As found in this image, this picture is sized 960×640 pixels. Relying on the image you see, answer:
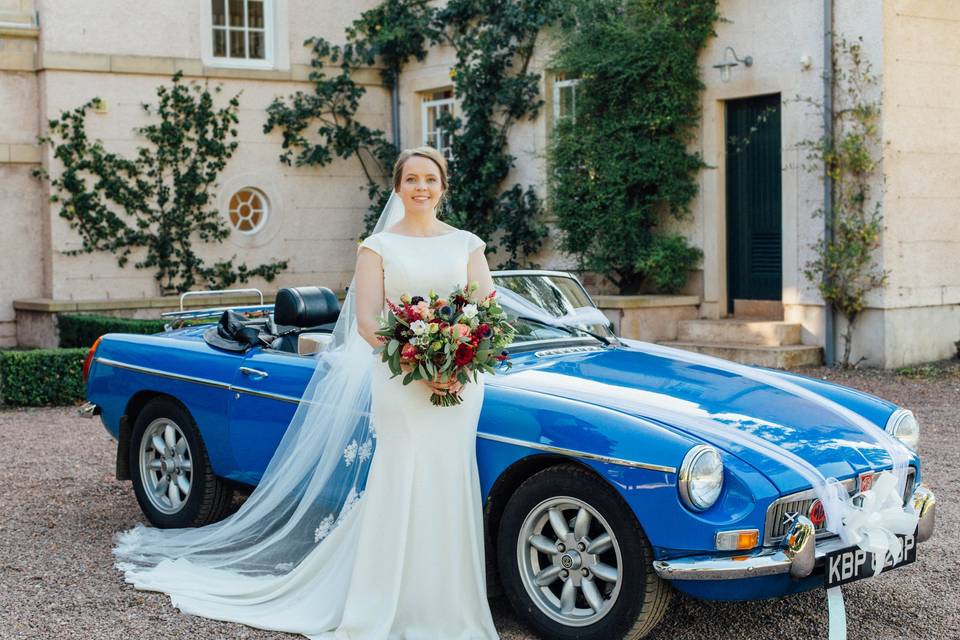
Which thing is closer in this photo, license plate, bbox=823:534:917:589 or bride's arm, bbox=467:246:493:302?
license plate, bbox=823:534:917:589

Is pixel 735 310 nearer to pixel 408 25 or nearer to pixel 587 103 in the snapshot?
pixel 587 103

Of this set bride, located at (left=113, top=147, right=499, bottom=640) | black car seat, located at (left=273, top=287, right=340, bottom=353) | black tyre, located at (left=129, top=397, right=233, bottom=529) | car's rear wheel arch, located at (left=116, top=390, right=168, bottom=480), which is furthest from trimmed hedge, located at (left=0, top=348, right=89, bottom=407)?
bride, located at (left=113, top=147, right=499, bottom=640)

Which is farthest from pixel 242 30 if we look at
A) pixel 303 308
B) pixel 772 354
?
pixel 303 308

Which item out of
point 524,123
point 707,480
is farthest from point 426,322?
point 524,123

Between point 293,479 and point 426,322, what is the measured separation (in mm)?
1306

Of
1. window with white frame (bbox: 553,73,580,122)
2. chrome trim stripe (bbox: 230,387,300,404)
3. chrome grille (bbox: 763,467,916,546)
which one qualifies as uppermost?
window with white frame (bbox: 553,73,580,122)

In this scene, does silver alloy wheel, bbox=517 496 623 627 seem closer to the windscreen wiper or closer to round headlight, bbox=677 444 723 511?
round headlight, bbox=677 444 723 511

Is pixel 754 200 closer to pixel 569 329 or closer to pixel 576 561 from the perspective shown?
pixel 569 329

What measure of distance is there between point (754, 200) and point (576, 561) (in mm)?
9659

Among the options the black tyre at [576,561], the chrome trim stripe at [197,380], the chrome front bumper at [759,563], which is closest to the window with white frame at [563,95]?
the chrome trim stripe at [197,380]

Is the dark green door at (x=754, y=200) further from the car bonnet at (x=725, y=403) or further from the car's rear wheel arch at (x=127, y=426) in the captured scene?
the car's rear wheel arch at (x=127, y=426)

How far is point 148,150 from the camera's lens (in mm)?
15414

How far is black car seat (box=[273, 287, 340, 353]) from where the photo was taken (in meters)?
6.10

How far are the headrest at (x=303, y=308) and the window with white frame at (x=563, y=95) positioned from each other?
8943mm
